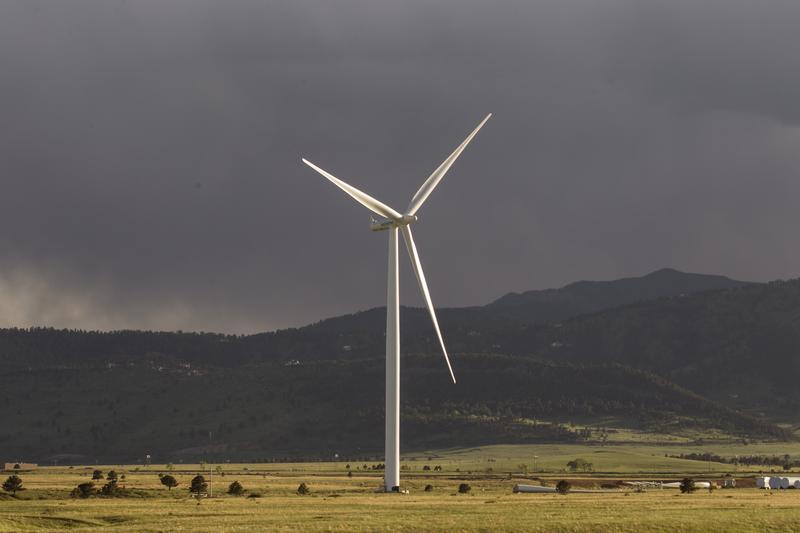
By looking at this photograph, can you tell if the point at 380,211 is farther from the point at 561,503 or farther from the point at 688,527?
the point at 688,527

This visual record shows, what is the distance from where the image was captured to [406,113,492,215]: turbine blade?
154 meters

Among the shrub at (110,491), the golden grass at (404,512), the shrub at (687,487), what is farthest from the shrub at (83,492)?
the shrub at (687,487)

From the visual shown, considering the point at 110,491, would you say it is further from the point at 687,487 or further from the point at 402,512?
the point at 687,487

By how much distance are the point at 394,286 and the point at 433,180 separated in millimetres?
15249

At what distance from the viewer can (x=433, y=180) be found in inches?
6171

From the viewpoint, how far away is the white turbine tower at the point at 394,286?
144m

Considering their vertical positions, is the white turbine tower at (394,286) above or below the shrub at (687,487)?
above

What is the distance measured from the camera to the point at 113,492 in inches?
5325

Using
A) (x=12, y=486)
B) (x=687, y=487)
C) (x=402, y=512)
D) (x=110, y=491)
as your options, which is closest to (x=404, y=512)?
(x=402, y=512)

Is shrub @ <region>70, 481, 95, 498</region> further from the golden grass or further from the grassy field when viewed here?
the golden grass

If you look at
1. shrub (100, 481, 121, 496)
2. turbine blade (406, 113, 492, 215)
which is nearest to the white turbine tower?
turbine blade (406, 113, 492, 215)

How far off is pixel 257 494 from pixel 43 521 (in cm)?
4444

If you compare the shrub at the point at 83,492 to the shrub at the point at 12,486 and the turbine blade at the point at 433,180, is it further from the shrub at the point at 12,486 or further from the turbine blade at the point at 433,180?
the turbine blade at the point at 433,180

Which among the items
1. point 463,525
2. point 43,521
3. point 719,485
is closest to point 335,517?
point 463,525
